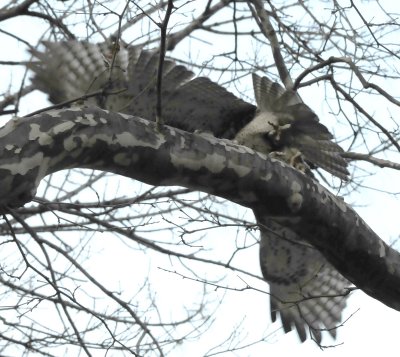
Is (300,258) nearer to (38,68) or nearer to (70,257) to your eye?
(70,257)

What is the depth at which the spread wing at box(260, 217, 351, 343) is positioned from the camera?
5.60 m

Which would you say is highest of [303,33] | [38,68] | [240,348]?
[303,33]

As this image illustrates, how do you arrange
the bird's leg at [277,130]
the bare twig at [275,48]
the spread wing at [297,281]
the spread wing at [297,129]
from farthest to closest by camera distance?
the spread wing at [297,281]
the bird's leg at [277,130]
the spread wing at [297,129]
the bare twig at [275,48]

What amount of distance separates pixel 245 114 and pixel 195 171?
6.49 ft

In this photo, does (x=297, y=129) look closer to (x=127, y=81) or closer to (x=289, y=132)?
(x=289, y=132)

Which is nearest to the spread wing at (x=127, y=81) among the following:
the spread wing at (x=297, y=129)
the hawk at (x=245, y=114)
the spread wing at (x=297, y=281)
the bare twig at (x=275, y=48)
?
the hawk at (x=245, y=114)

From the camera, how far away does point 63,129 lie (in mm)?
3068

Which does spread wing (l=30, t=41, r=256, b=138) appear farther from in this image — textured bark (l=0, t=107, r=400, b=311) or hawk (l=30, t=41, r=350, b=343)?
textured bark (l=0, t=107, r=400, b=311)

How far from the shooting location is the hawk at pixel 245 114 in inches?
174

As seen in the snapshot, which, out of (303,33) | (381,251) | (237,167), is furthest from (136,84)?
(303,33)

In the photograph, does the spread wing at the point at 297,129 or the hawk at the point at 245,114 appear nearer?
the hawk at the point at 245,114

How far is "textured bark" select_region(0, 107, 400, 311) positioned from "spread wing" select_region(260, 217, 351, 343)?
4.61 feet

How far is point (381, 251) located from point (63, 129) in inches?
62.7

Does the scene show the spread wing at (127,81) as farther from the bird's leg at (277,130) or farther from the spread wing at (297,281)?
the spread wing at (297,281)
